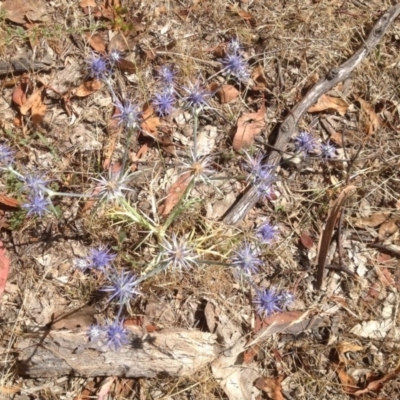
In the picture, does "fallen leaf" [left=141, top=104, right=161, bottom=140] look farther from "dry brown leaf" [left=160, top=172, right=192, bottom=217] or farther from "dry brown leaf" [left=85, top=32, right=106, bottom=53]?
"dry brown leaf" [left=85, top=32, right=106, bottom=53]

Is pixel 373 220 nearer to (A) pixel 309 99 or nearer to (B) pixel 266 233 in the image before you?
(B) pixel 266 233

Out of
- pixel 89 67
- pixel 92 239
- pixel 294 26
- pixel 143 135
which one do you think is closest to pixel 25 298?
pixel 92 239

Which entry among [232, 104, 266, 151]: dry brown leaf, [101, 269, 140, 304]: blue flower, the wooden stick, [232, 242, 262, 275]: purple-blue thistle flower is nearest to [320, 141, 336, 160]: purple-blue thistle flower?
the wooden stick

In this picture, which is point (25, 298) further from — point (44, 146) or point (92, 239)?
point (44, 146)

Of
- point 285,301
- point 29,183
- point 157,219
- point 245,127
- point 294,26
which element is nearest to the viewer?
point 29,183

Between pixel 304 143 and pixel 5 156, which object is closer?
pixel 5 156

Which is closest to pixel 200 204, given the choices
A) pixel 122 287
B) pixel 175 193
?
pixel 175 193

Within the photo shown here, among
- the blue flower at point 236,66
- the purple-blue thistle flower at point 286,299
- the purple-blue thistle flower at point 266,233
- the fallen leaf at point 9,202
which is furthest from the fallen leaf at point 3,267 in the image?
the blue flower at point 236,66
